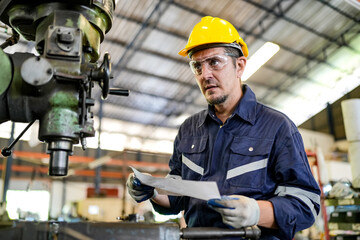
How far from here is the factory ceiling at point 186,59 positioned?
22.8 feet

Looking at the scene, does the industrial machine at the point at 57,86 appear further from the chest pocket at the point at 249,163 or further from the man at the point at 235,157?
the chest pocket at the point at 249,163

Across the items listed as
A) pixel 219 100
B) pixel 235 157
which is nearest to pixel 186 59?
pixel 219 100

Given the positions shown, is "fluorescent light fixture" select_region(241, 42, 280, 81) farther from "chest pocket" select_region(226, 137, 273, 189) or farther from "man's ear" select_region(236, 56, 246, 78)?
"chest pocket" select_region(226, 137, 273, 189)

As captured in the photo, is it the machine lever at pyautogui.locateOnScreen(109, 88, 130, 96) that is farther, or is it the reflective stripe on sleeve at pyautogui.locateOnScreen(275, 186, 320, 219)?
the reflective stripe on sleeve at pyautogui.locateOnScreen(275, 186, 320, 219)

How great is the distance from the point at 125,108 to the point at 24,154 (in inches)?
139

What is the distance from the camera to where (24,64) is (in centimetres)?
68

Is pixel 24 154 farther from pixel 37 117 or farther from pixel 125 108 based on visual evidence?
pixel 37 117

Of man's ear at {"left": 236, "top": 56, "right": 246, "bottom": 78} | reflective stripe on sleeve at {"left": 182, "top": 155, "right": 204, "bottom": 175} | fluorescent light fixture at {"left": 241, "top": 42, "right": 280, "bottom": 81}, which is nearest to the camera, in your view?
reflective stripe on sleeve at {"left": 182, "top": 155, "right": 204, "bottom": 175}

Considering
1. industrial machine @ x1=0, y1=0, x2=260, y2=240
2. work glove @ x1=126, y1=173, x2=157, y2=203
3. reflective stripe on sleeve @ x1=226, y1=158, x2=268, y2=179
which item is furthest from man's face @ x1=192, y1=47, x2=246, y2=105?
industrial machine @ x1=0, y1=0, x2=260, y2=240

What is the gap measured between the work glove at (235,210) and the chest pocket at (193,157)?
1.25ft

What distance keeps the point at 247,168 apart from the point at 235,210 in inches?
11.5

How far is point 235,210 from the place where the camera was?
81 cm

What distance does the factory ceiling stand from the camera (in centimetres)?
695

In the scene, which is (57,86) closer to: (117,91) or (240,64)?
(117,91)
